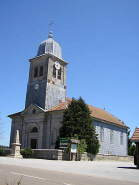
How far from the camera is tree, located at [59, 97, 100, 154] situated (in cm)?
2741

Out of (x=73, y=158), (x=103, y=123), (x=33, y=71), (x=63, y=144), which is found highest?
(x=33, y=71)

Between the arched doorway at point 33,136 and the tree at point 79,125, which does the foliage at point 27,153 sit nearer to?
the tree at point 79,125

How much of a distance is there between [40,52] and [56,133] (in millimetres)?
16061

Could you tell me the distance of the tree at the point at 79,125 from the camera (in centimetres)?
2741

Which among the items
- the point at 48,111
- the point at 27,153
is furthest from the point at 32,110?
the point at 27,153

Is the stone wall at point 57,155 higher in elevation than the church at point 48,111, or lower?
lower

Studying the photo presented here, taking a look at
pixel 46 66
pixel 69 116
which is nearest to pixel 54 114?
pixel 69 116

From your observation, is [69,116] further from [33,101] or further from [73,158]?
[33,101]

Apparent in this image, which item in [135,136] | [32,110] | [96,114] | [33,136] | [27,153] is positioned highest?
[32,110]

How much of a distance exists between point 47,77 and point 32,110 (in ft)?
20.3

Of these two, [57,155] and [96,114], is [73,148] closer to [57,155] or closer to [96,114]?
[57,155]

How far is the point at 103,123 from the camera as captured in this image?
3719 cm

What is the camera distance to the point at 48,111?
34.0 metres

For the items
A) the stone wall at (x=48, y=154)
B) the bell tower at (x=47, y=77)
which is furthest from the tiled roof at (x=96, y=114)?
the stone wall at (x=48, y=154)
